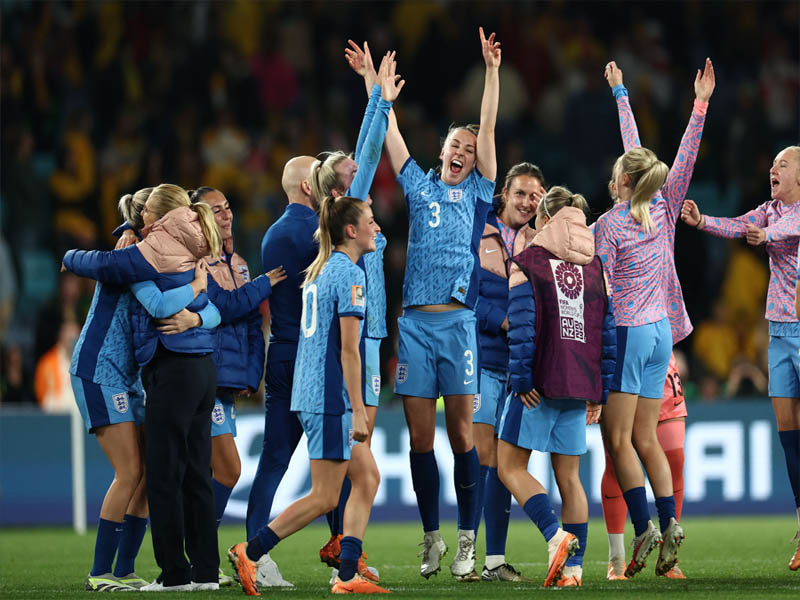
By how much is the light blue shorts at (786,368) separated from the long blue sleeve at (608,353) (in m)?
1.51

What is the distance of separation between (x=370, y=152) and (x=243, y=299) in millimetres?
1116

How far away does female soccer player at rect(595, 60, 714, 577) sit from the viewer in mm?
7227

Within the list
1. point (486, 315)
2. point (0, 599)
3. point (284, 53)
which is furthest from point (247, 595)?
point (284, 53)

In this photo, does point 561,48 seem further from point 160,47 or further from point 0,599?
point 0,599

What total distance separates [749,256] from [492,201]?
339 inches

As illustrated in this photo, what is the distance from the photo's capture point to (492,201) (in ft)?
26.1

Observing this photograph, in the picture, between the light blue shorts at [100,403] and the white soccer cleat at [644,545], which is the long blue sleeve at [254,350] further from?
the white soccer cleat at [644,545]

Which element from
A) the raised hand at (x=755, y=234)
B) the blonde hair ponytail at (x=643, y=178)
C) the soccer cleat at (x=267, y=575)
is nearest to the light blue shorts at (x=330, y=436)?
the soccer cleat at (x=267, y=575)

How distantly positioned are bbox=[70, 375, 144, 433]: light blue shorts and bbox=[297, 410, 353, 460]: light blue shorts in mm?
1115

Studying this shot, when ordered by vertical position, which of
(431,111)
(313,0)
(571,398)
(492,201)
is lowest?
(571,398)

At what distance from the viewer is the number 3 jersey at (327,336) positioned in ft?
20.9

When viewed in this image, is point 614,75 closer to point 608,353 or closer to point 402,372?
point 608,353

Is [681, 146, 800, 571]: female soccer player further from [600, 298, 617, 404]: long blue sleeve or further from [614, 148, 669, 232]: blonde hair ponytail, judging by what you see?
[600, 298, 617, 404]: long blue sleeve

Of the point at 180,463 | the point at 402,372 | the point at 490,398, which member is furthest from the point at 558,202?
the point at 180,463
